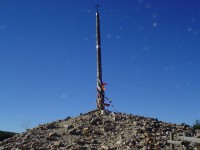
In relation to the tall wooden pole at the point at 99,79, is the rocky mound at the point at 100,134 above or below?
below

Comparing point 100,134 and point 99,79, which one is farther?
point 99,79

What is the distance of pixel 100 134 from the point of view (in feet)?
82.1

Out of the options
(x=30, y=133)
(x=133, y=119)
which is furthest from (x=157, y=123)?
(x=30, y=133)

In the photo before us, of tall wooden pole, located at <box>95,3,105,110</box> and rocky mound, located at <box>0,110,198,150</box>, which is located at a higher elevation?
tall wooden pole, located at <box>95,3,105,110</box>

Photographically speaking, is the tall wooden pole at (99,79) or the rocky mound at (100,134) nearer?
the rocky mound at (100,134)

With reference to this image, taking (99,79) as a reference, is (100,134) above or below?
below

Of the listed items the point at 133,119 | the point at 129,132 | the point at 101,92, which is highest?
the point at 101,92

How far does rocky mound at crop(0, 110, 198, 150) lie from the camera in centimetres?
2316

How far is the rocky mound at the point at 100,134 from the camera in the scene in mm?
23156

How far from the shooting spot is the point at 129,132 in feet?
81.8

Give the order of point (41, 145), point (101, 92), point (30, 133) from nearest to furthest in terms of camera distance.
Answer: point (41, 145), point (30, 133), point (101, 92)

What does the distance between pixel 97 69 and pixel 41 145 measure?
8.19 meters

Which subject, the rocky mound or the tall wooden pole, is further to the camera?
the tall wooden pole

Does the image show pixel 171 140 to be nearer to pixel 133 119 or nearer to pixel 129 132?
pixel 129 132
